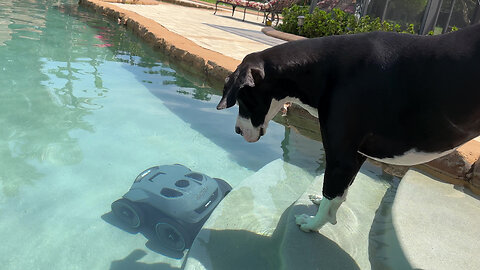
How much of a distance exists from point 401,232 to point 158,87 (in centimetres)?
476

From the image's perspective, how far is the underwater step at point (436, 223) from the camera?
7.53 ft

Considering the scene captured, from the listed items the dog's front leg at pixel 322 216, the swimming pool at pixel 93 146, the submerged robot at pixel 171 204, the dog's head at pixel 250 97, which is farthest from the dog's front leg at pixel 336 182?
the swimming pool at pixel 93 146

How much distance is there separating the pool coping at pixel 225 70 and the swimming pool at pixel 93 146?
0.25 meters

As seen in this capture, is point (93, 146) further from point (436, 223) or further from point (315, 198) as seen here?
point (436, 223)

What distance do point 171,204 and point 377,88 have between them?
175 centimetres

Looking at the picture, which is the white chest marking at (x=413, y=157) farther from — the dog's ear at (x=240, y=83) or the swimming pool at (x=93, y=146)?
the swimming pool at (x=93, y=146)

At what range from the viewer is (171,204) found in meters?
2.91

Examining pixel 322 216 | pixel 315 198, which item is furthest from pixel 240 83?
pixel 315 198

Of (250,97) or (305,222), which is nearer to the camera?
(250,97)

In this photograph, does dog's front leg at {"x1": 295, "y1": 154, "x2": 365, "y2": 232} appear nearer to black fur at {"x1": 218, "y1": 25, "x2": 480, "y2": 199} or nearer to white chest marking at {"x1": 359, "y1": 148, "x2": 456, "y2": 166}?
black fur at {"x1": 218, "y1": 25, "x2": 480, "y2": 199}

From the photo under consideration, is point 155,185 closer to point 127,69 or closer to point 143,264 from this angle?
point 143,264

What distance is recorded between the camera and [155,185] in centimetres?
309

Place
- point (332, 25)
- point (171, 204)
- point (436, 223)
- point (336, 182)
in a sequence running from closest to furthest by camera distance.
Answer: point (336, 182) → point (436, 223) → point (171, 204) → point (332, 25)

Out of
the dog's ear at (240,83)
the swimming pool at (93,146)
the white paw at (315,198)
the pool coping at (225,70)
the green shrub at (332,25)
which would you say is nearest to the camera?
the dog's ear at (240,83)
